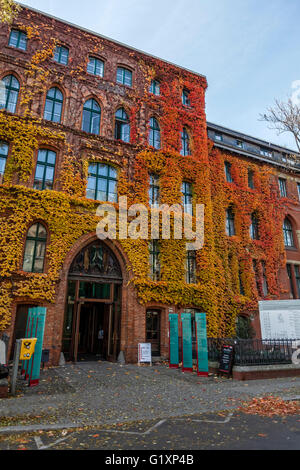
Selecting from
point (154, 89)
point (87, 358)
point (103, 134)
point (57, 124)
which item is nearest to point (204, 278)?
point (87, 358)

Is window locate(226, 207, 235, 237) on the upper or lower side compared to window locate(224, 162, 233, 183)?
lower

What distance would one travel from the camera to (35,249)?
14.7 metres

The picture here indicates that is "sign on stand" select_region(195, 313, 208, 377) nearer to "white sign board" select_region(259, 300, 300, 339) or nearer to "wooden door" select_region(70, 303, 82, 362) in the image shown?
"white sign board" select_region(259, 300, 300, 339)

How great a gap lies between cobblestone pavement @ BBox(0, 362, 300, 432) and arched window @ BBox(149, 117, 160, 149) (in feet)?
47.5

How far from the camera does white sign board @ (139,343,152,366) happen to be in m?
14.8

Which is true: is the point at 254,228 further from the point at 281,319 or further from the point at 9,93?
the point at 9,93

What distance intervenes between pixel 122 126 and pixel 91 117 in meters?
2.14

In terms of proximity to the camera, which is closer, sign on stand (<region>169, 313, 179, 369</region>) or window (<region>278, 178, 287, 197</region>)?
sign on stand (<region>169, 313, 179, 369</region>)

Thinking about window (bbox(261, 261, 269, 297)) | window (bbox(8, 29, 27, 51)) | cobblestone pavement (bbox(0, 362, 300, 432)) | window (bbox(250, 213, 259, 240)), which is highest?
window (bbox(8, 29, 27, 51))

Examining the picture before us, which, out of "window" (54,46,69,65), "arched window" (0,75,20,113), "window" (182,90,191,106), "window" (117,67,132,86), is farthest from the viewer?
"window" (182,90,191,106)

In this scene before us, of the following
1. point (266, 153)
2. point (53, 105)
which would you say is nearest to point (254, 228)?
point (266, 153)

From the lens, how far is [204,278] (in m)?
18.5

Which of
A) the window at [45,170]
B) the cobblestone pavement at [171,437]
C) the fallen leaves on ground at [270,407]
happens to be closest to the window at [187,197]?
the window at [45,170]

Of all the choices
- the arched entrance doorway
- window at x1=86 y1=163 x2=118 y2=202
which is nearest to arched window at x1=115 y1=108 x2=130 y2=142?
window at x1=86 y1=163 x2=118 y2=202
